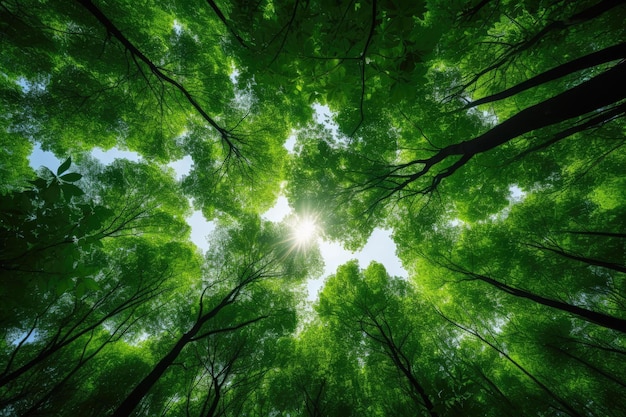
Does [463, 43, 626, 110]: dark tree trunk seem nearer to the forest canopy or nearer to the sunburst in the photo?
the forest canopy

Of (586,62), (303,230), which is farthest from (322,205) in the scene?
(586,62)

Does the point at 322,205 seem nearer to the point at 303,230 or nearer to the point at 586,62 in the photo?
the point at 303,230

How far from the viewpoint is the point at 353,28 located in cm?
187

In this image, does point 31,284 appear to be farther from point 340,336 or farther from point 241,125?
point 340,336

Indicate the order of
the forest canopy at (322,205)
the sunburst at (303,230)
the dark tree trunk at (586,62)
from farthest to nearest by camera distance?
the sunburst at (303,230) < the forest canopy at (322,205) < the dark tree trunk at (586,62)

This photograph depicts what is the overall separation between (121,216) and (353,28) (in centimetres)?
1064

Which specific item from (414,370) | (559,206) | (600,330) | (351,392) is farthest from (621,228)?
(351,392)

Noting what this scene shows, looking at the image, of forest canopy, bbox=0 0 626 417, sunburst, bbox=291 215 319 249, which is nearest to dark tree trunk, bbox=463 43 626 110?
forest canopy, bbox=0 0 626 417

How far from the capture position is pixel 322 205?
239 inches

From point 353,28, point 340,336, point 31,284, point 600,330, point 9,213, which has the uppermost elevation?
point 600,330

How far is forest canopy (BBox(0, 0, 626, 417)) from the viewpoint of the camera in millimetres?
4562

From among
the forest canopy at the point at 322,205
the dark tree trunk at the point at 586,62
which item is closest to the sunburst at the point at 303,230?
the forest canopy at the point at 322,205

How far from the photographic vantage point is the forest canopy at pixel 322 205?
15.0ft

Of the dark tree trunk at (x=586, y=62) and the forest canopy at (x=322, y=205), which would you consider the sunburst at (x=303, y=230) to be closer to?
the forest canopy at (x=322, y=205)
